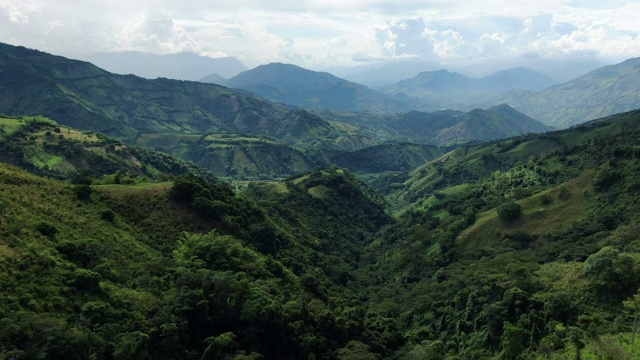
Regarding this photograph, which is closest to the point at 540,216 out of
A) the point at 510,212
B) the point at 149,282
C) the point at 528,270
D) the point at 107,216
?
the point at 510,212

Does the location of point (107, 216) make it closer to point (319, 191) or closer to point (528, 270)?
point (528, 270)

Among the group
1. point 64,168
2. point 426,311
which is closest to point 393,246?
point 426,311

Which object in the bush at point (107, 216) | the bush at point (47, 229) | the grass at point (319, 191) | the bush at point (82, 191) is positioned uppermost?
the bush at point (82, 191)

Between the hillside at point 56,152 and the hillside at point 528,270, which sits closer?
the hillside at point 528,270

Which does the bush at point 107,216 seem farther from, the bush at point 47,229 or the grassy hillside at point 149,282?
the bush at point 47,229

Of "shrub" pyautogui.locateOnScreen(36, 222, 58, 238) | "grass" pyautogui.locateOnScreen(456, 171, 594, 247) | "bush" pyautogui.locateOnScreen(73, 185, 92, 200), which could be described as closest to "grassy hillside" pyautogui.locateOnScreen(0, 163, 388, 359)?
"shrub" pyautogui.locateOnScreen(36, 222, 58, 238)

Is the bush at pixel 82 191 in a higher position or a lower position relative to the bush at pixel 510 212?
higher

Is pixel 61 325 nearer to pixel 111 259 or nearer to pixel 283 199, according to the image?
pixel 111 259

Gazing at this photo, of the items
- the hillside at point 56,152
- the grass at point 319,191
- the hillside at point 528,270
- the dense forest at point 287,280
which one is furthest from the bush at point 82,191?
the grass at point 319,191
